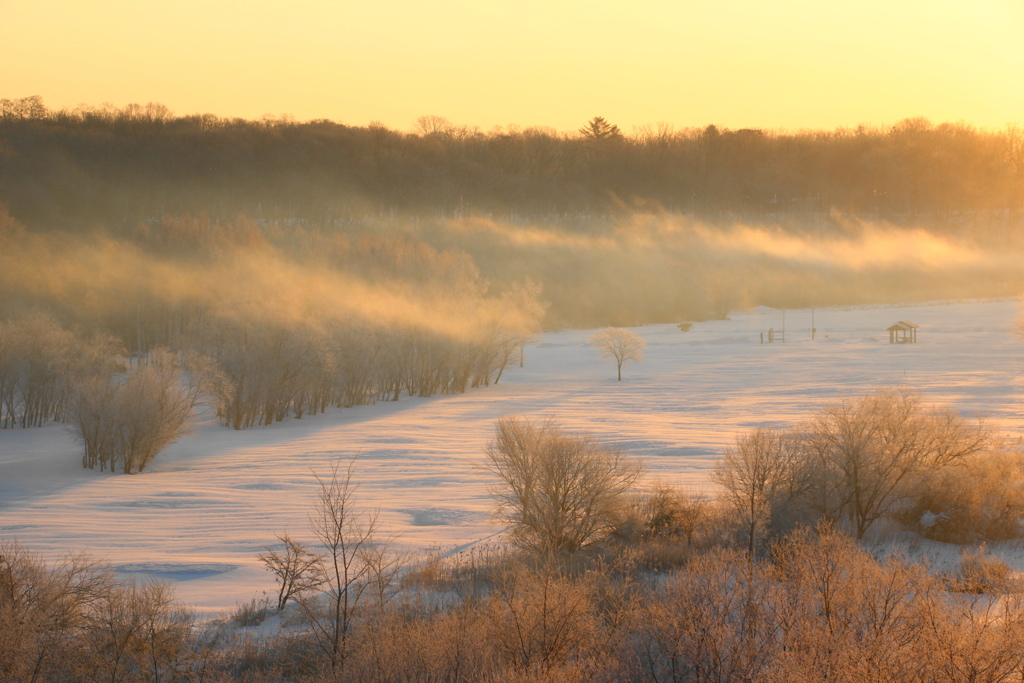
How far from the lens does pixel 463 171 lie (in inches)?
4122

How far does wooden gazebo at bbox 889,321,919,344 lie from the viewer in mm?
69562

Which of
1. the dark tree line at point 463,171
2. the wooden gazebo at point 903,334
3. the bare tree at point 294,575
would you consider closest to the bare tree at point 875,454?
the bare tree at point 294,575

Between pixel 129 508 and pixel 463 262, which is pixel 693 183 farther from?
pixel 129 508

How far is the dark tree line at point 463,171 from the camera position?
81188mm

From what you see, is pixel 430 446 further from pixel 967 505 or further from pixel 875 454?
pixel 967 505

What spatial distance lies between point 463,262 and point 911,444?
44.3 metres

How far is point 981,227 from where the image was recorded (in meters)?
122

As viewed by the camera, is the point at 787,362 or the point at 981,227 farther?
the point at 981,227

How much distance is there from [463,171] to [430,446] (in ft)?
249

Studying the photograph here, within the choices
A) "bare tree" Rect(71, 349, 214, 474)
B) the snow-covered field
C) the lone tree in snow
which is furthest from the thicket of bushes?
the lone tree in snow

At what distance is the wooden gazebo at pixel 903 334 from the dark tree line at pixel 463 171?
48.5m

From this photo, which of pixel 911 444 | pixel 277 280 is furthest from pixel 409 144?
pixel 911 444

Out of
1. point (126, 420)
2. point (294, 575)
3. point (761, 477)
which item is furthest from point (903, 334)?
point (294, 575)

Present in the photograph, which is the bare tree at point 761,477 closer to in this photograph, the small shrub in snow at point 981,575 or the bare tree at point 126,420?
the small shrub in snow at point 981,575
